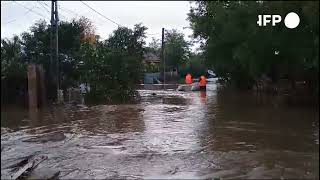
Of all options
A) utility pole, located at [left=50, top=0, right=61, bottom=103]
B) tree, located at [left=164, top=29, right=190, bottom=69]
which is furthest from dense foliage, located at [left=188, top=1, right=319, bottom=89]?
utility pole, located at [left=50, top=0, right=61, bottom=103]

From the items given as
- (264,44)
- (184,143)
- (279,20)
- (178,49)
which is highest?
(178,49)

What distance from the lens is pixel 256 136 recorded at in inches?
395

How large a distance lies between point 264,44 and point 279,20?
7.3 inches

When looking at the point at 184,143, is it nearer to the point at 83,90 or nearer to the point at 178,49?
the point at 178,49

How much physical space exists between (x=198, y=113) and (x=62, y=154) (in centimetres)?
829

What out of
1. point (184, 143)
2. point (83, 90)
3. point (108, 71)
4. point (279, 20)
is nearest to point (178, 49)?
point (184, 143)

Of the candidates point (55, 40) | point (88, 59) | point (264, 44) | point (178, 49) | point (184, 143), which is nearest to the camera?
point (264, 44)

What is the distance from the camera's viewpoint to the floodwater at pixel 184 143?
472cm

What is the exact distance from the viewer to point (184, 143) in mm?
10047

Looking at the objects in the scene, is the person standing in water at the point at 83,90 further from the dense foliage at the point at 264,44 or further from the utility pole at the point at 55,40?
the dense foliage at the point at 264,44

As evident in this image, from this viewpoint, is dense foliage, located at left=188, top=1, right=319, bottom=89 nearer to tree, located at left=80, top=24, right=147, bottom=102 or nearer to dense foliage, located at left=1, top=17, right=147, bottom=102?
dense foliage, located at left=1, top=17, right=147, bottom=102

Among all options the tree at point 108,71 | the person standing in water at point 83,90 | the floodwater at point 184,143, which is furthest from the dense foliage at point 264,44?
the person standing in water at point 83,90

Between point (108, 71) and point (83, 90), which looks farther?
point (83, 90)

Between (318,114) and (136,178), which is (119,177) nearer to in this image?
(136,178)
